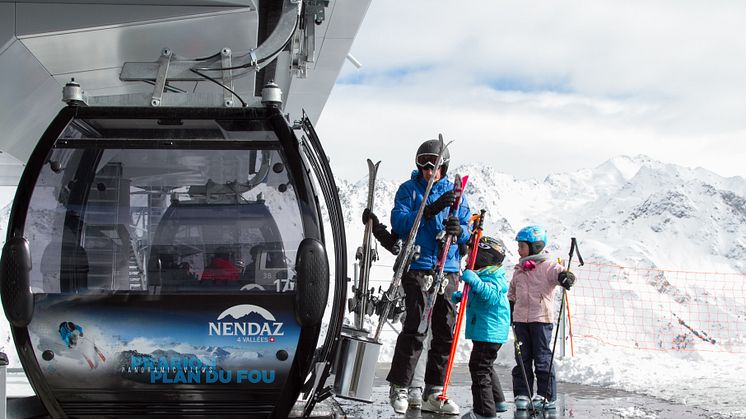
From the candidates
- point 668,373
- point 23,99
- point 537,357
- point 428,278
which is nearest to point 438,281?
point 428,278

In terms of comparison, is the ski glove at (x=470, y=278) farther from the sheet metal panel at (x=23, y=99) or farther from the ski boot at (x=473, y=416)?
the sheet metal panel at (x=23, y=99)

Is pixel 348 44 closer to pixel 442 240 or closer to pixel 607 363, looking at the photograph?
pixel 442 240

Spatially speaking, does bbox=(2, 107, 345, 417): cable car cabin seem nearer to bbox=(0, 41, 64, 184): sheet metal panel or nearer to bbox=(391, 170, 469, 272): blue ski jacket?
bbox=(391, 170, 469, 272): blue ski jacket

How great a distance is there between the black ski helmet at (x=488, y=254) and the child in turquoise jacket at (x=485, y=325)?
3cm

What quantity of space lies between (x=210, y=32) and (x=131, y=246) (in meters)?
2.62

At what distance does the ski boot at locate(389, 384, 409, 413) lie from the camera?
6359mm

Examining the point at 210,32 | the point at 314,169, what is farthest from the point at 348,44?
the point at 314,169

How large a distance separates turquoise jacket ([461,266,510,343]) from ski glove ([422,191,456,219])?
47 cm

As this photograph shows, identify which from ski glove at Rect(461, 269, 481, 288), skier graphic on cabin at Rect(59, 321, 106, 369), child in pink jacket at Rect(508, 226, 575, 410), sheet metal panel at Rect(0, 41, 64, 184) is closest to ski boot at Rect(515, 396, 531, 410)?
child in pink jacket at Rect(508, 226, 575, 410)

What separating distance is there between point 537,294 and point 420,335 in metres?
1.07

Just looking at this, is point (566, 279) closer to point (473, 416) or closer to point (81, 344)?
point (473, 416)

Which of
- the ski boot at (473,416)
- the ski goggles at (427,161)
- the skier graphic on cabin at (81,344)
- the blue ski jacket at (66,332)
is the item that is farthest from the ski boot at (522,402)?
the blue ski jacket at (66,332)

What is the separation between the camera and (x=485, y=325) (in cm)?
637

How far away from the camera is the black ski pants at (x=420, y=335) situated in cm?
637
